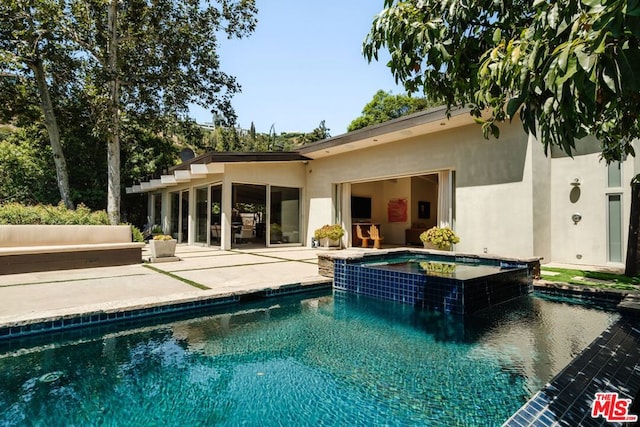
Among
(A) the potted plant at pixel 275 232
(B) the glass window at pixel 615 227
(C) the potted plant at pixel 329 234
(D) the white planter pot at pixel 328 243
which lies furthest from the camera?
(A) the potted plant at pixel 275 232

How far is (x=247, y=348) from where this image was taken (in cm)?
356

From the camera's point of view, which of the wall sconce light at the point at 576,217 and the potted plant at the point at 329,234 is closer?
the wall sconce light at the point at 576,217

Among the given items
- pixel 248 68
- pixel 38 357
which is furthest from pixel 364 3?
pixel 248 68

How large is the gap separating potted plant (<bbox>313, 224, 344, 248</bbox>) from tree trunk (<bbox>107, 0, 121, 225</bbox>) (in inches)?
269

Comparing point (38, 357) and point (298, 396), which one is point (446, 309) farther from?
point (38, 357)

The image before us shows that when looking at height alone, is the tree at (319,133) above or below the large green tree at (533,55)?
above

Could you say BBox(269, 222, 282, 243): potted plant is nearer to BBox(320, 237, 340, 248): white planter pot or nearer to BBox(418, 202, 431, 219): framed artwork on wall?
BBox(320, 237, 340, 248): white planter pot

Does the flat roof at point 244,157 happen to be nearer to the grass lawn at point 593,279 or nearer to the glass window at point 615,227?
the grass lawn at point 593,279

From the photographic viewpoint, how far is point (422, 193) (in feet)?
51.6

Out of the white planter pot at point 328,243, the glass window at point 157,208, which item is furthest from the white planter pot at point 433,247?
the glass window at point 157,208

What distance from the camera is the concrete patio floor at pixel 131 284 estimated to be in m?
4.26

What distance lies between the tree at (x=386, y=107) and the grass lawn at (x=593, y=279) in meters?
32.0

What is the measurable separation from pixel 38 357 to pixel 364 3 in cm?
700

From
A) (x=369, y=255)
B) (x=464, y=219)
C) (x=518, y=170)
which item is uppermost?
(x=518, y=170)
